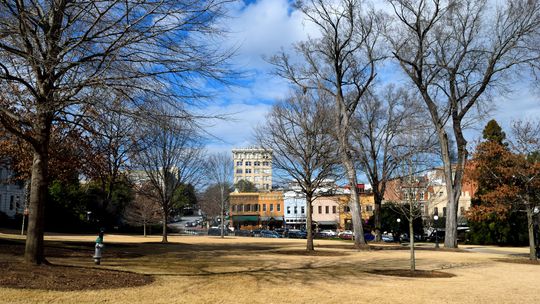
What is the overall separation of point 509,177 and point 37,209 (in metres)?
23.1

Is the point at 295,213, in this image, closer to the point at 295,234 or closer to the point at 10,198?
the point at 295,234

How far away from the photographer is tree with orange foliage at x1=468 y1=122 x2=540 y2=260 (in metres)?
24.6

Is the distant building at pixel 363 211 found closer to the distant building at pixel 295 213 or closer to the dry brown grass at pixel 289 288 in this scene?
the distant building at pixel 295 213

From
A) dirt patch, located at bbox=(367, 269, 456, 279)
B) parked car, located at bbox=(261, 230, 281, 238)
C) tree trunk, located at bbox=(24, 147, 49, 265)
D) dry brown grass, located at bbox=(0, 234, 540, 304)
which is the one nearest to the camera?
dry brown grass, located at bbox=(0, 234, 540, 304)

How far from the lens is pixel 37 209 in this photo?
11.7 metres

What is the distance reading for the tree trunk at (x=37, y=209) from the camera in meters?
11.7

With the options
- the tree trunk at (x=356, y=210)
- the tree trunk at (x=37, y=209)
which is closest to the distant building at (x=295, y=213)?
the tree trunk at (x=356, y=210)

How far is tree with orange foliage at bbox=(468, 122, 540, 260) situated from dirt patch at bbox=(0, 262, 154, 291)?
1985cm

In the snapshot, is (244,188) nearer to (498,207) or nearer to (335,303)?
(498,207)

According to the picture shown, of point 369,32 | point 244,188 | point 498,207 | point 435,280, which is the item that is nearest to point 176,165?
point 369,32

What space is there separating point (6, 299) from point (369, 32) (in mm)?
31074

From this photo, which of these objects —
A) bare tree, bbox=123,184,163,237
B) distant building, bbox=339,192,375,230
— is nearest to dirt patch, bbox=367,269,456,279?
bare tree, bbox=123,184,163,237

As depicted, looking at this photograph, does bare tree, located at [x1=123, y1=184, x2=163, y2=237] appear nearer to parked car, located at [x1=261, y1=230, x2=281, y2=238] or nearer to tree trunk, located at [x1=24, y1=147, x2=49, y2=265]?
parked car, located at [x1=261, y1=230, x2=281, y2=238]

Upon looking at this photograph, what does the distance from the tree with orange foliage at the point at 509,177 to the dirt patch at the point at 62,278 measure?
19854mm
